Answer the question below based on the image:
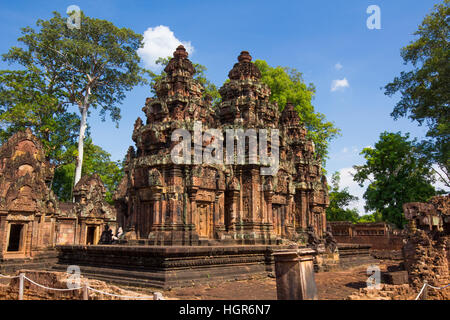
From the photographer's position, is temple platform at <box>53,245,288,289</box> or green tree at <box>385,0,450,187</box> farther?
green tree at <box>385,0,450,187</box>

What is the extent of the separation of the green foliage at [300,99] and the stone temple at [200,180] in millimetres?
11610

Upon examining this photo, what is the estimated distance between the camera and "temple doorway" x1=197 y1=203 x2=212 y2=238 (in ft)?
43.8

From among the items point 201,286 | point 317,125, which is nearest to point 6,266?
point 201,286

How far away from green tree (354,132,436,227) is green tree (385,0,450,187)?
2.96 m

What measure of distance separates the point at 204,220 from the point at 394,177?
19173 mm

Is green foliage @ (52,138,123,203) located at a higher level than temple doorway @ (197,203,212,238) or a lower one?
higher

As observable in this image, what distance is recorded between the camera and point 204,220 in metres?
13.5

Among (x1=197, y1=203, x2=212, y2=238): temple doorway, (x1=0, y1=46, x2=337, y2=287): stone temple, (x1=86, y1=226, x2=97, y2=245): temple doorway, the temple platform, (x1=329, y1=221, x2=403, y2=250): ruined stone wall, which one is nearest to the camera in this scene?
the temple platform

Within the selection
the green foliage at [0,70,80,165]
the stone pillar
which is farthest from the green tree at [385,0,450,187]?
the green foliage at [0,70,80,165]

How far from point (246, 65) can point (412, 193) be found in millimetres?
16830

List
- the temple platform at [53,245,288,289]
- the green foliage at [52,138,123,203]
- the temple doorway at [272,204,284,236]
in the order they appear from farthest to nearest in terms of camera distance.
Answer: the green foliage at [52,138,123,203] < the temple doorway at [272,204,284,236] < the temple platform at [53,245,288,289]

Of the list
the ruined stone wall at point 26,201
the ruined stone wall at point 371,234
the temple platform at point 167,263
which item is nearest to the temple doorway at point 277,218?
the temple platform at point 167,263

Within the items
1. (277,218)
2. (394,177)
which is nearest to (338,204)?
(394,177)

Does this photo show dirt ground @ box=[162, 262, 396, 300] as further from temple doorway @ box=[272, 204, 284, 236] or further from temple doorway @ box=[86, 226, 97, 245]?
temple doorway @ box=[86, 226, 97, 245]
